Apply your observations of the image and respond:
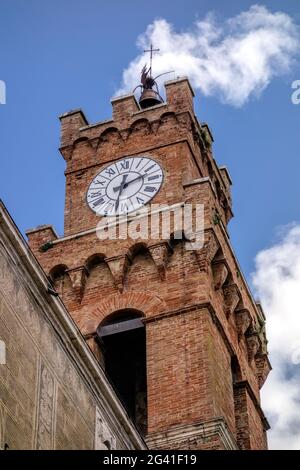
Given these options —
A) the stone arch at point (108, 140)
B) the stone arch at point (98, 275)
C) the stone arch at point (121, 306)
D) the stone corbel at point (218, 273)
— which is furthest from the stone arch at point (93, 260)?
the stone arch at point (108, 140)

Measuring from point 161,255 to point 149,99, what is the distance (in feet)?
27.5

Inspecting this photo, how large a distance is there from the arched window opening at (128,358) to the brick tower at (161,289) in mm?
28

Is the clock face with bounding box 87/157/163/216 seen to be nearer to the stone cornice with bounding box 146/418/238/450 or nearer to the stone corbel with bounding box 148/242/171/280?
the stone corbel with bounding box 148/242/171/280

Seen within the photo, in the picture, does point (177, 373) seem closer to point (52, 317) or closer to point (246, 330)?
point (246, 330)

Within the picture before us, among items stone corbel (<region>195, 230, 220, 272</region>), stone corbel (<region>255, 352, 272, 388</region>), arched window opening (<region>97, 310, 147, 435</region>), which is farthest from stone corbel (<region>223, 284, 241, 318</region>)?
stone corbel (<region>255, 352, 272, 388</region>)

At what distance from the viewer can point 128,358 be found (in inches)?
1289

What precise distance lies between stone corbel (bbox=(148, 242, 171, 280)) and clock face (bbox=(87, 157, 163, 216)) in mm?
1721

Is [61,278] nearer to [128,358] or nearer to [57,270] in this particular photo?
[57,270]

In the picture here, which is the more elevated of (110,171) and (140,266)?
(110,171)

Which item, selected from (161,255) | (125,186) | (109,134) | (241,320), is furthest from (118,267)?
(109,134)

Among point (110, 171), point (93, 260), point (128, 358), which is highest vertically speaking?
point (110, 171)
